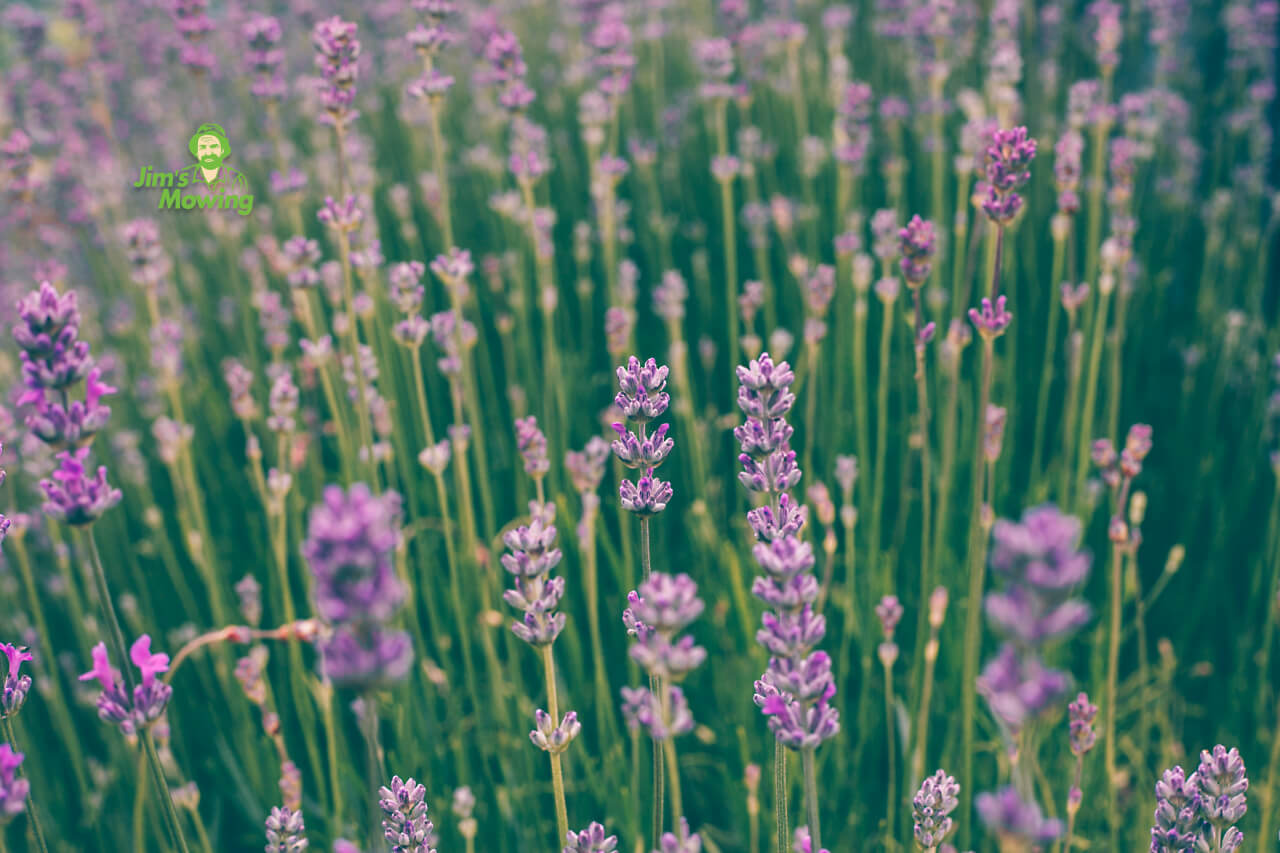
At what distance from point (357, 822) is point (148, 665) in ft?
2.86

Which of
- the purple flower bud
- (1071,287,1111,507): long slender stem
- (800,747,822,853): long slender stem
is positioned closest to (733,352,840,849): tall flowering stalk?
(800,747,822,853): long slender stem

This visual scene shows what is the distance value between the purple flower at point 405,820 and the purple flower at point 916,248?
1221mm

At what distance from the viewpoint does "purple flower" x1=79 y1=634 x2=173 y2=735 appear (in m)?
1.24

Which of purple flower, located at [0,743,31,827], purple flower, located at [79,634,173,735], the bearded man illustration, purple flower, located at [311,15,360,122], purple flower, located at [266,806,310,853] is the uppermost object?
purple flower, located at [311,15,360,122]

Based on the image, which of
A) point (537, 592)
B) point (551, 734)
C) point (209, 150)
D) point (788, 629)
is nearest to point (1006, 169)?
point (788, 629)

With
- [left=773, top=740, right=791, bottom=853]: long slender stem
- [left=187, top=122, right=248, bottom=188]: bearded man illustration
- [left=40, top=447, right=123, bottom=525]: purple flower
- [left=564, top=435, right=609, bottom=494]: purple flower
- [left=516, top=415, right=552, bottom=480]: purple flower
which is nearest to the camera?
[left=40, top=447, right=123, bottom=525]: purple flower

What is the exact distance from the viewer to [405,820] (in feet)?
4.11

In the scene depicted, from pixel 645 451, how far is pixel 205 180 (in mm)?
2755

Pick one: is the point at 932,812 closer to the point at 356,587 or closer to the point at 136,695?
the point at 356,587

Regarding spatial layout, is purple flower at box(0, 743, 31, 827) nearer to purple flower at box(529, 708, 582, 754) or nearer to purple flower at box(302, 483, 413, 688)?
purple flower at box(302, 483, 413, 688)

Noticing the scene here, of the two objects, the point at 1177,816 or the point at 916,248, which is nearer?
the point at 1177,816

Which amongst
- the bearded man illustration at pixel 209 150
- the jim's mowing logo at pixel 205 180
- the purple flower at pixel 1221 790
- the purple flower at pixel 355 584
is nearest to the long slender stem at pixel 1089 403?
the purple flower at pixel 1221 790

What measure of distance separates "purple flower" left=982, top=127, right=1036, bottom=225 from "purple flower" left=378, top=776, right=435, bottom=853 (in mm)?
1282

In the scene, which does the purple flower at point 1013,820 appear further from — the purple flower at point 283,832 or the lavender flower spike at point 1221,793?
the purple flower at point 283,832
